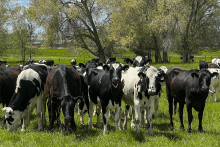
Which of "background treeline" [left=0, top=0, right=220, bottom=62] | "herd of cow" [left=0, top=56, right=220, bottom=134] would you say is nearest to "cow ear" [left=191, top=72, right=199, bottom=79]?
"herd of cow" [left=0, top=56, right=220, bottom=134]

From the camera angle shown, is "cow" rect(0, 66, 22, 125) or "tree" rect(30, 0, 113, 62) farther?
"tree" rect(30, 0, 113, 62)

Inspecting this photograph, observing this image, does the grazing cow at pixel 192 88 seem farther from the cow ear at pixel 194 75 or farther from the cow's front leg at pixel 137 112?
the cow's front leg at pixel 137 112

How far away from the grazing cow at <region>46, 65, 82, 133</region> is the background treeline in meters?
23.9

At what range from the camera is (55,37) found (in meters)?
31.9

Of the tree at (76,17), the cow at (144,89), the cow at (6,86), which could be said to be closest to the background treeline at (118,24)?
the tree at (76,17)

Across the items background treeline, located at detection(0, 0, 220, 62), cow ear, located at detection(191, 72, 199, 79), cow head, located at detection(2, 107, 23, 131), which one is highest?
background treeline, located at detection(0, 0, 220, 62)

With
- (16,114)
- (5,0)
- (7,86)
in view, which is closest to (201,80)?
(16,114)

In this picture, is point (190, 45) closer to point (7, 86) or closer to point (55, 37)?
point (55, 37)

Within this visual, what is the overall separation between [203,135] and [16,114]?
238 inches

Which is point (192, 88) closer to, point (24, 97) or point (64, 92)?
point (64, 92)

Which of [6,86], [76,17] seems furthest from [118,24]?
[6,86]

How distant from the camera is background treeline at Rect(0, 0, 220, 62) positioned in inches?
→ 1235

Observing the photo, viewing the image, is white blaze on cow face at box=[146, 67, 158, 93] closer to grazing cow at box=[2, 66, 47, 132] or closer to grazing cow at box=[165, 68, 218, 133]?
grazing cow at box=[165, 68, 218, 133]

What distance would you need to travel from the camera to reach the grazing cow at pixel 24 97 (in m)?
7.59
